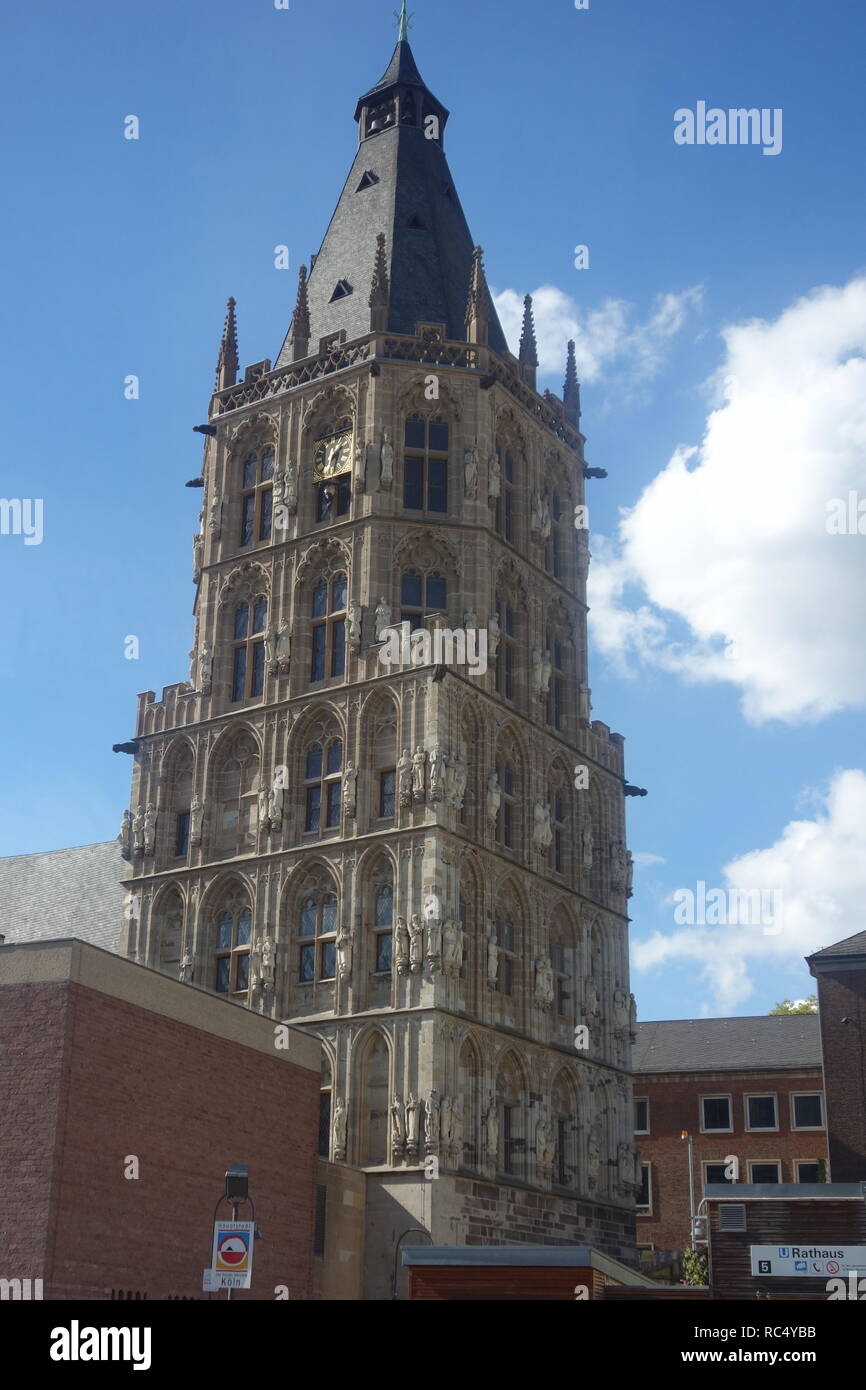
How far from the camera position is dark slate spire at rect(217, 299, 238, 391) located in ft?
184

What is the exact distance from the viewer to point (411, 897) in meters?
44.8

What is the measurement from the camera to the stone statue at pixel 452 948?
4412 centimetres

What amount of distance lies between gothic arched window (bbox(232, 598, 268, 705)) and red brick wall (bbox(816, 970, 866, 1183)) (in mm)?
19881

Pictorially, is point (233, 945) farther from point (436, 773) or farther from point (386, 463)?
point (386, 463)

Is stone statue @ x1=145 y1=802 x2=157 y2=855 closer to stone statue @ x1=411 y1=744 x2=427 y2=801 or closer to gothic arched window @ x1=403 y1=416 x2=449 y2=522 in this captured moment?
stone statue @ x1=411 y1=744 x2=427 y2=801

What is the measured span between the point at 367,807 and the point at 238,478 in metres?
13.3

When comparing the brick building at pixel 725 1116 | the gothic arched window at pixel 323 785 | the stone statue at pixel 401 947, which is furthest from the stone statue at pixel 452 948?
the brick building at pixel 725 1116

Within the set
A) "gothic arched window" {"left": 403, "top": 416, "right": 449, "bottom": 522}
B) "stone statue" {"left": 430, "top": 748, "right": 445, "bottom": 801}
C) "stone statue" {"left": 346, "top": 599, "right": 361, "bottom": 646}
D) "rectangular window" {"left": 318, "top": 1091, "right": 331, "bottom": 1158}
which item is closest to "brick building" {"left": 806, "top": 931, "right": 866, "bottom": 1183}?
"stone statue" {"left": 430, "top": 748, "right": 445, "bottom": 801}

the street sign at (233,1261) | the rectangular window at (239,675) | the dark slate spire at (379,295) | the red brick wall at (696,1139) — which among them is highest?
the dark slate spire at (379,295)

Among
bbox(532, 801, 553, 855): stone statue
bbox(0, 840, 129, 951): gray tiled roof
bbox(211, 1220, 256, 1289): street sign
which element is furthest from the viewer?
bbox(0, 840, 129, 951): gray tiled roof

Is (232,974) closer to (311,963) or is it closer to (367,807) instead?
(311,963)

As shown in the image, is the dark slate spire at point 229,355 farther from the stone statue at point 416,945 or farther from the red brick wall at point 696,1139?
the red brick wall at point 696,1139

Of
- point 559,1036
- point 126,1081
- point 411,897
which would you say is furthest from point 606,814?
point 126,1081

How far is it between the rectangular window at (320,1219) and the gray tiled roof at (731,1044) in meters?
31.2
